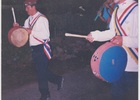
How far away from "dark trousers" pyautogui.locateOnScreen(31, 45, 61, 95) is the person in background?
59 cm

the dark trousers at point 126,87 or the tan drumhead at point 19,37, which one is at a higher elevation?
the tan drumhead at point 19,37

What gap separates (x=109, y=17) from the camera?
8.57 ft

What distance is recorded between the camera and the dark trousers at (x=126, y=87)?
8.61 ft

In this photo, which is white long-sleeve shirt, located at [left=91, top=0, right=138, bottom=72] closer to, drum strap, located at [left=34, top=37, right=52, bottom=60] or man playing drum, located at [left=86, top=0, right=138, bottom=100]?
man playing drum, located at [left=86, top=0, right=138, bottom=100]

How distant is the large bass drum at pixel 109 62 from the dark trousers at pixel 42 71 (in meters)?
0.36

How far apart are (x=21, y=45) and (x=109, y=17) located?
834 mm

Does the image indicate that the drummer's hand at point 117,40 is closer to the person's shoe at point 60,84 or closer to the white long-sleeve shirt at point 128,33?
the white long-sleeve shirt at point 128,33

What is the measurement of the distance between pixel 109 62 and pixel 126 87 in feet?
0.98

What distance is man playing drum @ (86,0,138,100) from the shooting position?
2566 millimetres

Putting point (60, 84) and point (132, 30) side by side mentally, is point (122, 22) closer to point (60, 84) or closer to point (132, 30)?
point (132, 30)

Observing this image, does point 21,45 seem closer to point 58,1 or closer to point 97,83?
point 58,1

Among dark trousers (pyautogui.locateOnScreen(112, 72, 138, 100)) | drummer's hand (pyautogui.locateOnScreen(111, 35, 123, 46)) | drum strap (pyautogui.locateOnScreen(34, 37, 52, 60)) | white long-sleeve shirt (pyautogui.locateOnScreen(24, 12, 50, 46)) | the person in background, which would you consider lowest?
dark trousers (pyautogui.locateOnScreen(112, 72, 138, 100))

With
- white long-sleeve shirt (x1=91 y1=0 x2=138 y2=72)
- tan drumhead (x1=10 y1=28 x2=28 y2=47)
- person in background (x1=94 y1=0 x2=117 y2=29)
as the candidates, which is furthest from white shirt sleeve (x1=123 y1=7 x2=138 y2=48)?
tan drumhead (x1=10 y1=28 x2=28 y2=47)

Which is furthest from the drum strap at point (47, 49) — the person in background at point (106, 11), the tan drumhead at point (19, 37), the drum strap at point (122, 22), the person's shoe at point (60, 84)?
the drum strap at point (122, 22)
